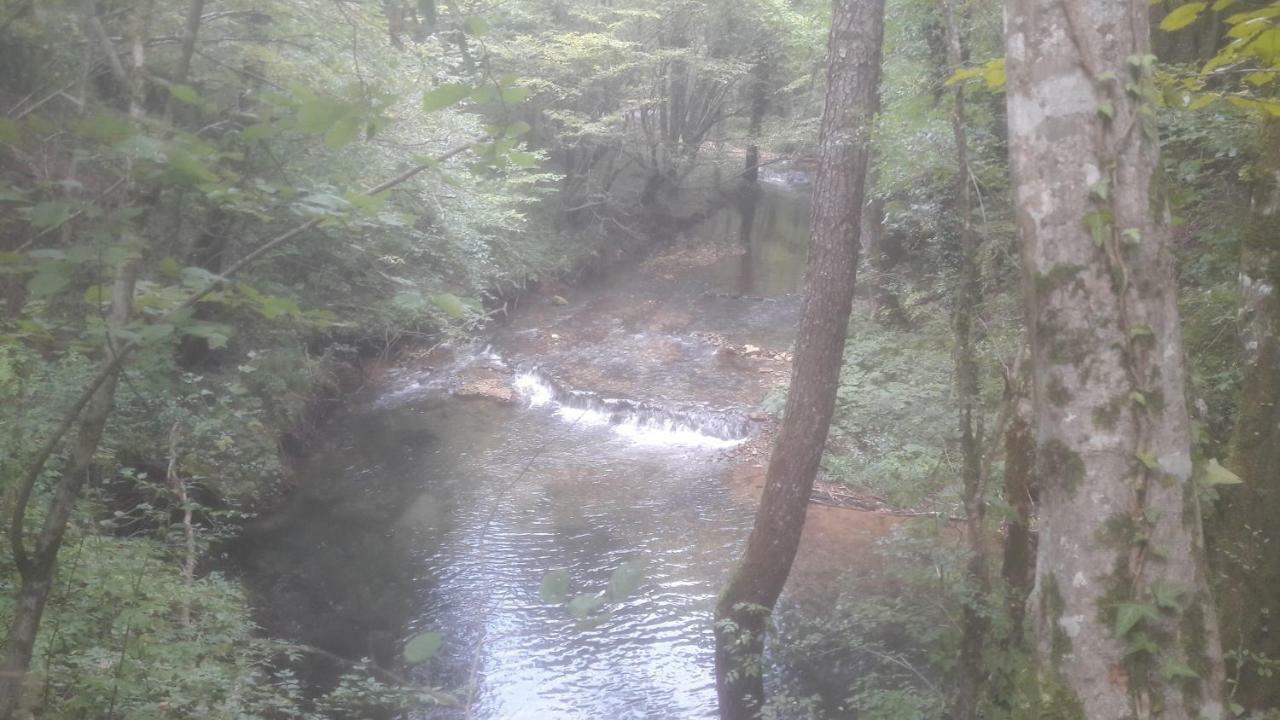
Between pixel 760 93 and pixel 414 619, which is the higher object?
pixel 760 93

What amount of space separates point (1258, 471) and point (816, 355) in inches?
107

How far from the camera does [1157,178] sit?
204 cm

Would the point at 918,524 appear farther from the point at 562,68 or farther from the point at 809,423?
the point at 562,68

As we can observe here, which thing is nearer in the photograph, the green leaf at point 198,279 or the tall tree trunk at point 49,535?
the green leaf at point 198,279

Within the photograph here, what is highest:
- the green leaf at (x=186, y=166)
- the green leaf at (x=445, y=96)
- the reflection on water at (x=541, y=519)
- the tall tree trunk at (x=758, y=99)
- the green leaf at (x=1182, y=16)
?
the tall tree trunk at (x=758, y=99)

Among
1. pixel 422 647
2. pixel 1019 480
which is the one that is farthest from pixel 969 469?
pixel 422 647

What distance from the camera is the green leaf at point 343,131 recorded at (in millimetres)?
1845

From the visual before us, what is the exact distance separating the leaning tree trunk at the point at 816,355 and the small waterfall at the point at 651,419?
5987mm

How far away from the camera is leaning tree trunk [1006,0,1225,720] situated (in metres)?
1.93

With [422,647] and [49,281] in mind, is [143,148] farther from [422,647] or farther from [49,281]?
[422,647]

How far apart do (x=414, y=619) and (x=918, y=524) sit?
4.81m

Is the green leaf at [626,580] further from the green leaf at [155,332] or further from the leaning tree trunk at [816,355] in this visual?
the leaning tree trunk at [816,355]

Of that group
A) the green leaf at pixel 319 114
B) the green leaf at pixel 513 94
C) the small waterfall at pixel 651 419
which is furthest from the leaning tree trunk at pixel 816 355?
the small waterfall at pixel 651 419

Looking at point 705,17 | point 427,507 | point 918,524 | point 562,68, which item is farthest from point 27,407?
point 705,17
